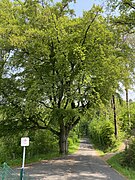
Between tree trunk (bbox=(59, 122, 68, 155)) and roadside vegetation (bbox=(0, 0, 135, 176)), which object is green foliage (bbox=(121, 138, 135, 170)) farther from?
tree trunk (bbox=(59, 122, 68, 155))

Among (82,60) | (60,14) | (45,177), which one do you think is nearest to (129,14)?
(82,60)

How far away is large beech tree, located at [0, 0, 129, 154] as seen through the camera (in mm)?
20016

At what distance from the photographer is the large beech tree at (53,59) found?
20016 millimetres

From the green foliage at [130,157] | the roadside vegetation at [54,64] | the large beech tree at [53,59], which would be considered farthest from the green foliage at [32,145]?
the green foliage at [130,157]

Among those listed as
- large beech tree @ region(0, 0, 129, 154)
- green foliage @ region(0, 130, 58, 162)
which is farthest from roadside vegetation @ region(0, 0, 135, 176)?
green foliage @ region(0, 130, 58, 162)

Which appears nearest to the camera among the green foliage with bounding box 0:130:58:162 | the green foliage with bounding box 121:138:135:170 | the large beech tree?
the green foliage with bounding box 121:138:135:170

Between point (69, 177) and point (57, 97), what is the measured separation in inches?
381

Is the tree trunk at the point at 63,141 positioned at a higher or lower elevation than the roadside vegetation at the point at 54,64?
lower

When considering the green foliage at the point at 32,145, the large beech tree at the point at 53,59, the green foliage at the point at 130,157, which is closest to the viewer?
the green foliage at the point at 130,157

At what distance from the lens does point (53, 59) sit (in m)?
21.4

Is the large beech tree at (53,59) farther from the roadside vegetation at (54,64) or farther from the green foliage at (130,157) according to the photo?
the green foliage at (130,157)

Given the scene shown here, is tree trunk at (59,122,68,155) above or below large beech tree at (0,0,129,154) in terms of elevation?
below

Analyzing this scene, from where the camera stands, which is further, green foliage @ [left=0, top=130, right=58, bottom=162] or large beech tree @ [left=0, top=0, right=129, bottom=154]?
green foliage @ [left=0, top=130, right=58, bottom=162]

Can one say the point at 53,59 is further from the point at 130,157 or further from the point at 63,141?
the point at 130,157
